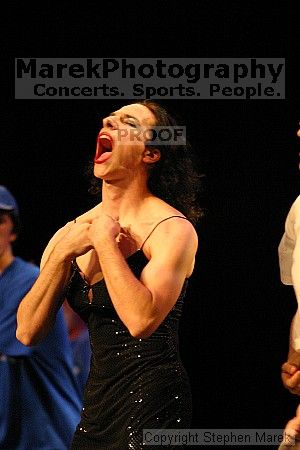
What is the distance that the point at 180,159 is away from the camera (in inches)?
95.5

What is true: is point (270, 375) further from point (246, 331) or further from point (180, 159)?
point (180, 159)

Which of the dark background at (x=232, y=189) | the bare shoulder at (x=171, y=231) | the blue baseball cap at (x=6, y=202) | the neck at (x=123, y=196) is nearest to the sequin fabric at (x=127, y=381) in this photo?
the bare shoulder at (x=171, y=231)

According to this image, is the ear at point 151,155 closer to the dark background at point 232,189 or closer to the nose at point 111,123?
the nose at point 111,123

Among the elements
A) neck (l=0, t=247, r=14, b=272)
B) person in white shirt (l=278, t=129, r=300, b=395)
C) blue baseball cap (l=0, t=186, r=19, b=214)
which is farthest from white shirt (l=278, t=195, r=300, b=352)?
blue baseball cap (l=0, t=186, r=19, b=214)

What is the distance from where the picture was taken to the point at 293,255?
2.07 metres

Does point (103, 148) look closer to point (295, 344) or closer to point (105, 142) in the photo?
point (105, 142)

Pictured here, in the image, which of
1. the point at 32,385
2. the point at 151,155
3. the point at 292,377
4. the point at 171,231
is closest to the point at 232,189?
the point at 32,385

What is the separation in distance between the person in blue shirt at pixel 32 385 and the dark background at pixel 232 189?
67 cm

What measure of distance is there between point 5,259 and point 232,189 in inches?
37.7

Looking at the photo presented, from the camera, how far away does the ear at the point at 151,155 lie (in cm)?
234

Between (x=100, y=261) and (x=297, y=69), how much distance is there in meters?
1.79
